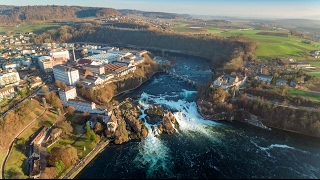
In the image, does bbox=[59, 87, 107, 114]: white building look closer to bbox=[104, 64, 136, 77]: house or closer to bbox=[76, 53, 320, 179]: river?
bbox=[76, 53, 320, 179]: river

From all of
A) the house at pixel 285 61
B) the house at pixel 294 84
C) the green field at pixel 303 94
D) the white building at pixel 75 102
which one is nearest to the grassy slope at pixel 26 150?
the white building at pixel 75 102

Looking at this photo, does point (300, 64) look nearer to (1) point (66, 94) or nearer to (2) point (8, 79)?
(1) point (66, 94)

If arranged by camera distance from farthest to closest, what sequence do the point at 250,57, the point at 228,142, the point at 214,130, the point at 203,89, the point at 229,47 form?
the point at 229,47
the point at 250,57
the point at 203,89
the point at 214,130
the point at 228,142

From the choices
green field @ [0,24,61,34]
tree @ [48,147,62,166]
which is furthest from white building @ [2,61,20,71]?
green field @ [0,24,61,34]

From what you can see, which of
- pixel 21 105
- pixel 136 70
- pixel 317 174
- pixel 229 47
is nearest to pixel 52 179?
pixel 21 105

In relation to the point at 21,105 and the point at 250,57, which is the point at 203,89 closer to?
the point at 250,57
